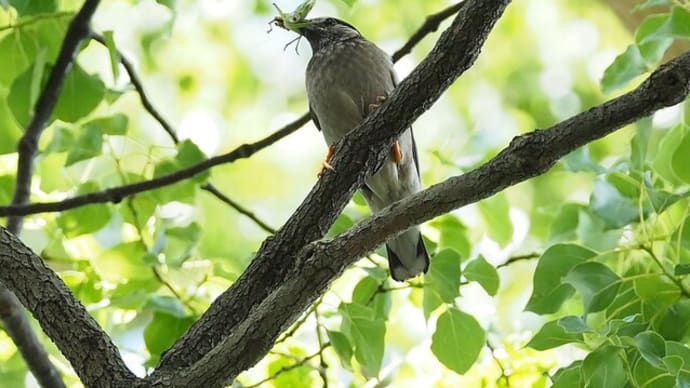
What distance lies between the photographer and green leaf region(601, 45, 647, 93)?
224 centimetres

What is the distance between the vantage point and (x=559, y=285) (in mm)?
2109

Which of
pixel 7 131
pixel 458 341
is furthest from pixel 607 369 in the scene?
pixel 7 131

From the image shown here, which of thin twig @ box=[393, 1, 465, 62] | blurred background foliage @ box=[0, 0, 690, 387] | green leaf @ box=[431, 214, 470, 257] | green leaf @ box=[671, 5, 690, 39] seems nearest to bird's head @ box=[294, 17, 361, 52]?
blurred background foliage @ box=[0, 0, 690, 387]

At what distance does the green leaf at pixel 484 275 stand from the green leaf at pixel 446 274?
5 cm

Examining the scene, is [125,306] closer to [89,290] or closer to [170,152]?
[89,290]

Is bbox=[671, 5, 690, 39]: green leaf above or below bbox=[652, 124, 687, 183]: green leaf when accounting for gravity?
above

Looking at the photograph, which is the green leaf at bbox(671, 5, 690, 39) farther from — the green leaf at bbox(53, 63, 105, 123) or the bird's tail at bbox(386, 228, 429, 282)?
the green leaf at bbox(53, 63, 105, 123)

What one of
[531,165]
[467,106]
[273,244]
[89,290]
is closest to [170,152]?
[89,290]

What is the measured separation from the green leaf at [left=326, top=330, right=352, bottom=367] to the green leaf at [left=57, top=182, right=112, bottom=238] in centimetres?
69

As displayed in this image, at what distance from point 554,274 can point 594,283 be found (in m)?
0.16

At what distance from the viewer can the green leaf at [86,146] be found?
2.39 metres

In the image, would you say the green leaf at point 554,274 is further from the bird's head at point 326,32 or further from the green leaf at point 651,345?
the bird's head at point 326,32

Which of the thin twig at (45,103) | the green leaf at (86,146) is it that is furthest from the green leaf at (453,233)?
the thin twig at (45,103)

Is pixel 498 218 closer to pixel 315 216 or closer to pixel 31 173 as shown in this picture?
pixel 315 216
